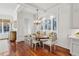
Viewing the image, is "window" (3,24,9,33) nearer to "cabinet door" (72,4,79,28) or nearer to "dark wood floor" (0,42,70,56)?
"dark wood floor" (0,42,70,56)

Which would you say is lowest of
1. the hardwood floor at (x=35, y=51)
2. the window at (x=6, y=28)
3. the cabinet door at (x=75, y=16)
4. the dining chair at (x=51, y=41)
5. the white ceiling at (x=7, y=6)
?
the hardwood floor at (x=35, y=51)

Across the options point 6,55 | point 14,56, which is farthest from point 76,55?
point 6,55

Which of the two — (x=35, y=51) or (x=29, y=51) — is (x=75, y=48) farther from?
(x=29, y=51)

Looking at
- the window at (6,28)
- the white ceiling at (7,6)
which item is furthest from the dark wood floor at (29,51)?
the white ceiling at (7,6)

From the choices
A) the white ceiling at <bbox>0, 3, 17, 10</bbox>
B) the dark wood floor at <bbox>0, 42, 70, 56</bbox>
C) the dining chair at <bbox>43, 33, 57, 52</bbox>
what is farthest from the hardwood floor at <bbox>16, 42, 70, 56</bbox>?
the white ceiling at <bbox>0, 3, 17, 10</bbox>

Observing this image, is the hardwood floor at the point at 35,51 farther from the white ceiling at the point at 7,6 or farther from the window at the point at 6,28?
the white ceiling at the point at 7,6

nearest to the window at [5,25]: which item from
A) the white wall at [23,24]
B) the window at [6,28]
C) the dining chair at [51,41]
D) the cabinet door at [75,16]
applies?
the window at [6,28]

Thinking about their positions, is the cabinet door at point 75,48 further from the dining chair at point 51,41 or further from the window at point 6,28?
the window at point 6,28

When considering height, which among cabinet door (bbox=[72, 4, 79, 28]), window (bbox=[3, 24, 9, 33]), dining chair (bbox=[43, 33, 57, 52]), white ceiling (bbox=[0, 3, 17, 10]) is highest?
white ceiling (bbox=[0, 3, 17, 10])

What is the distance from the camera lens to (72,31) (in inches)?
86.8

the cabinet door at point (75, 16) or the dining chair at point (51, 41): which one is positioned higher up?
the cabinet door at point (75, 16)

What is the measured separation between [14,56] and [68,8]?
1540 mm

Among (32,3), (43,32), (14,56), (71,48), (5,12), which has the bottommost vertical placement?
(14,56)

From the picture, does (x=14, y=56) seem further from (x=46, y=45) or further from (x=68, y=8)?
(x=68, y=8)
